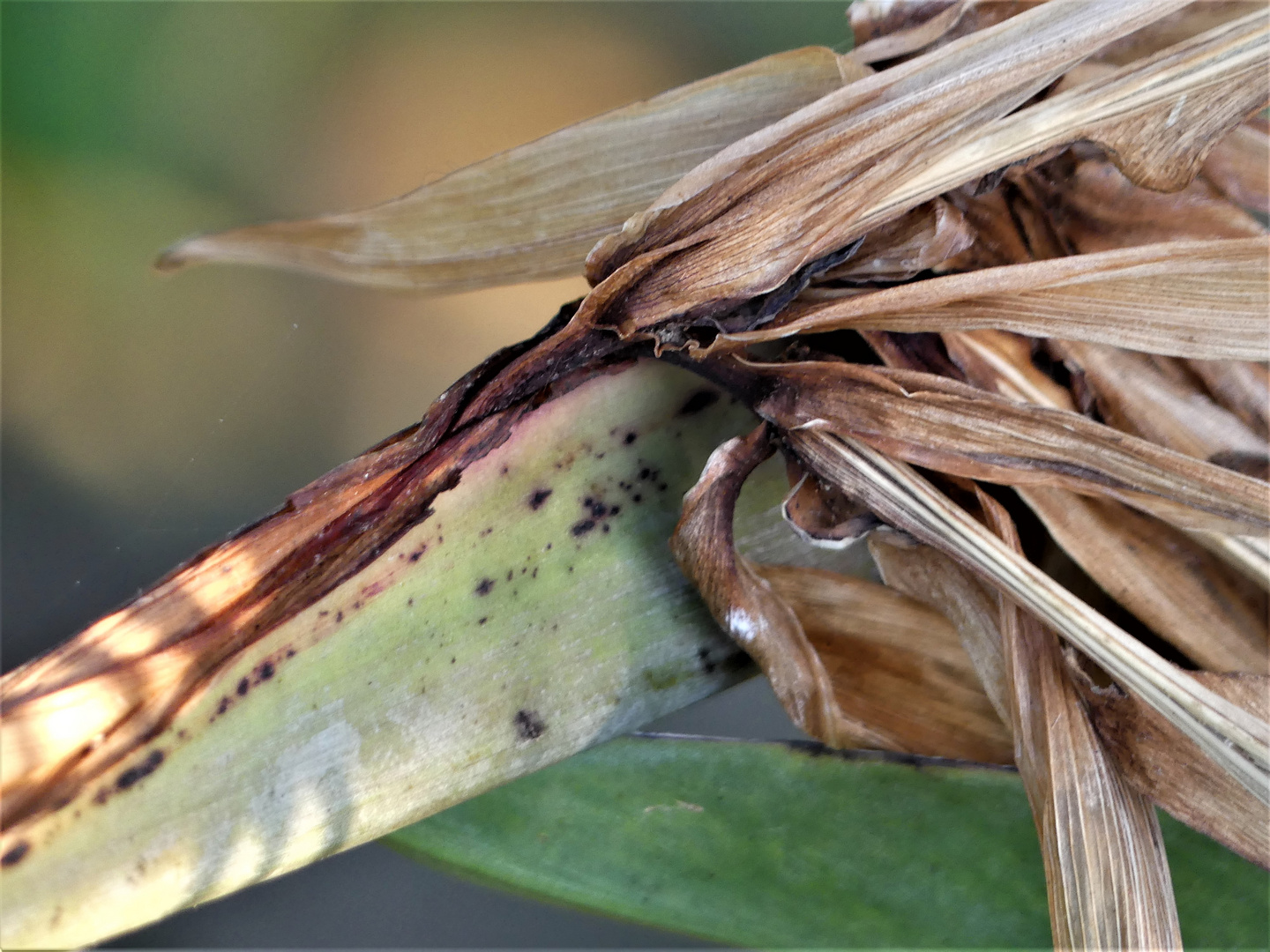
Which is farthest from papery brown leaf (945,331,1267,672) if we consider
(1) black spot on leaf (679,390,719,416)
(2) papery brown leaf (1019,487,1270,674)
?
(1) black spot on leaf (679,390,719,416)

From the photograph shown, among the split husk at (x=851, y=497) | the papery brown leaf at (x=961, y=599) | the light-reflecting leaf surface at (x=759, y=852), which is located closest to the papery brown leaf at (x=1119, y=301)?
the split husk at (x=851, y=497)

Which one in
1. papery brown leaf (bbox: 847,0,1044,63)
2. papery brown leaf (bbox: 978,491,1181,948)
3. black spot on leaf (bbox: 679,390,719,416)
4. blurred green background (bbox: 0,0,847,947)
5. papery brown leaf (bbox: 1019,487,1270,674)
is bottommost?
papery brown leaf (bbox: 978,491,1181,948)

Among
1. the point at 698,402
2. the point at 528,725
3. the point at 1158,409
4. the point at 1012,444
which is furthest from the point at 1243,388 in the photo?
the point at 528,725

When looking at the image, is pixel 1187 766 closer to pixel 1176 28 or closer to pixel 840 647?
pixel 840 647

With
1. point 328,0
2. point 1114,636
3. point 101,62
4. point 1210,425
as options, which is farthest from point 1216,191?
point 101,62

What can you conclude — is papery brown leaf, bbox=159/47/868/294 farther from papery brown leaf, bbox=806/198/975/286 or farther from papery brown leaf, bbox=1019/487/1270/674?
papery brown leaf, bbox=1019/487/1270/674

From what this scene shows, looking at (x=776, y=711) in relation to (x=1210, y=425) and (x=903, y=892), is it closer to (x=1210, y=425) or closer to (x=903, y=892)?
(x=903, y=892)
